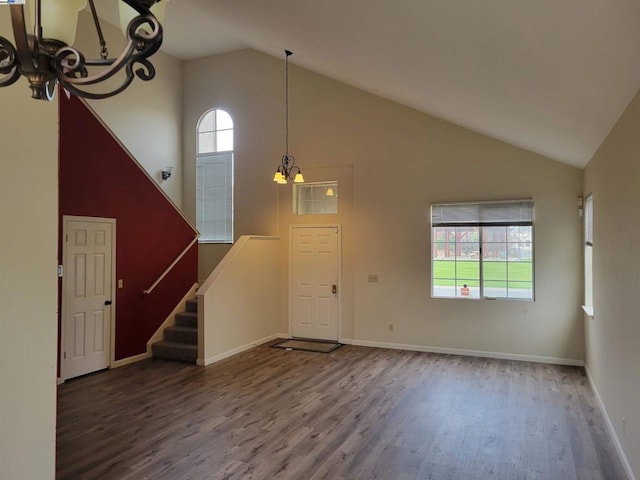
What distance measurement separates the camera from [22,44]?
55.0 inches

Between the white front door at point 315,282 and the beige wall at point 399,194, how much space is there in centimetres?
22

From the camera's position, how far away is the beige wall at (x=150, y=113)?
695cm

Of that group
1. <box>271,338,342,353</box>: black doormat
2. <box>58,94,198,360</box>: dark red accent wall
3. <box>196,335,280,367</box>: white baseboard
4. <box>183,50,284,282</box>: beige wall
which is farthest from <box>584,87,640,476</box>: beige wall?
<box>58,94,198,360</box>: dark red accent wall

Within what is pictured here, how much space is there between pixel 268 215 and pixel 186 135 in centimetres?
263

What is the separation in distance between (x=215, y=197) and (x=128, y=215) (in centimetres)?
255

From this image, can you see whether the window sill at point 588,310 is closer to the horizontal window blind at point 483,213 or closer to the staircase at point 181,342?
the horizontal window blind at point 483,213

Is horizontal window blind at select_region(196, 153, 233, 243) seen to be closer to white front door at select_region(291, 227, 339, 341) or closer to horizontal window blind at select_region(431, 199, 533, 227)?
white front door at select_region(291, 227, 339, 341)

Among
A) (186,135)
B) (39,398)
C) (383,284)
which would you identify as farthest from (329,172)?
(39,398)

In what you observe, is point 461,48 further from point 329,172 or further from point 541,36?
point 329,172

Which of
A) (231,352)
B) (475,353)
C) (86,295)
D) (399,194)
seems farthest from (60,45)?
(475,353)

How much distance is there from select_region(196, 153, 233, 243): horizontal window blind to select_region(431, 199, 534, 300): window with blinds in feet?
12.9

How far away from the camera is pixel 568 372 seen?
17.8 ft

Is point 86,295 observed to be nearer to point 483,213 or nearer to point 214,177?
point 214,177

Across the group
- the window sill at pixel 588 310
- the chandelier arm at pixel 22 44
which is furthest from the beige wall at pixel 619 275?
the chandelier arm at pixel 22 44
